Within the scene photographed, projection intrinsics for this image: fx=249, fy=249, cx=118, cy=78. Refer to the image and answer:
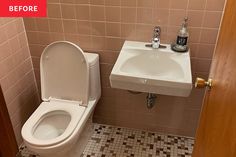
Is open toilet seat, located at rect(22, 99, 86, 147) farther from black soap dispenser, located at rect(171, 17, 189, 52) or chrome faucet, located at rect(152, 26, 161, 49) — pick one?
black soap dispenser, located at rect(171, 17, 189, 52)

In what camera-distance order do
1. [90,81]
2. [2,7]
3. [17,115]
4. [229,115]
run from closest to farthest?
[229,115] → [2,7] → [90,81] → [17,115]

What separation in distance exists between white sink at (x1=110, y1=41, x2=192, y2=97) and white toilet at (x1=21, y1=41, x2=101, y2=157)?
0.27m

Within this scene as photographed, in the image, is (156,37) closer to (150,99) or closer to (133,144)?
(150,99)

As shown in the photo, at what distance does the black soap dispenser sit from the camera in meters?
1.60

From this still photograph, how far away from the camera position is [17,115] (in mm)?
Answer: 1944

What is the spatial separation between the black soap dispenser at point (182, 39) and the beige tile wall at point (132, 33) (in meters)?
0.04

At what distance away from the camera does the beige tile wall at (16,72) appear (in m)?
1.73

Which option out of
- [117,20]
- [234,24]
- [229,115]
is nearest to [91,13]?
[117,20]

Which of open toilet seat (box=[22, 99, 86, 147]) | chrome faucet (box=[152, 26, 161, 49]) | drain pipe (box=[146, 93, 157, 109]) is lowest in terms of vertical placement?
open toilet seat (box=[22, 99, 86, 147])

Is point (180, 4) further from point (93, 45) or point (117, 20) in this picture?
point (93, 45)

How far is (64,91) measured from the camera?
1.85 metres

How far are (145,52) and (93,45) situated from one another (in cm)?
41

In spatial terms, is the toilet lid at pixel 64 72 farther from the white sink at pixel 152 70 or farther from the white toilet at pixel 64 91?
the white sink at pixel 152 70

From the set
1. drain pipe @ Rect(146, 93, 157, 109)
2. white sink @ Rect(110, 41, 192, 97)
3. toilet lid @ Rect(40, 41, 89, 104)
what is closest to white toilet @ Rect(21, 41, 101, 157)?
toilet lid @ Rect(40, 41, 89, 104)
